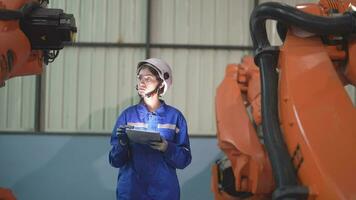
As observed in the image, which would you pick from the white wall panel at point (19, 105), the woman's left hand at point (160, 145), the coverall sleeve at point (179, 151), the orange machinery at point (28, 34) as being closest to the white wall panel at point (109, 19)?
the white wall panel at point (19, 105)

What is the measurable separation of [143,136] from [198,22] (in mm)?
2789

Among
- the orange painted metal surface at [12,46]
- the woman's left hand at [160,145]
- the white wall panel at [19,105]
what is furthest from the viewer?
the white wall panel at [19,105]

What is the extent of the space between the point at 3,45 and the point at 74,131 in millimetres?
3394

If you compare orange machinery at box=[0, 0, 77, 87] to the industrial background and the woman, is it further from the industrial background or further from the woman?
the industrial background

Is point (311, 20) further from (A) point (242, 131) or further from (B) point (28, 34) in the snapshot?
(B) point (28, 34)

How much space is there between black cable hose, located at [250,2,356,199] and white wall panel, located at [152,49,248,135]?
10.9 ft

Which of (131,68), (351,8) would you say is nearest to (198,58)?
(131,68)

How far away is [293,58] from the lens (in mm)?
1424

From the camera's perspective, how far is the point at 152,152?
268 cm

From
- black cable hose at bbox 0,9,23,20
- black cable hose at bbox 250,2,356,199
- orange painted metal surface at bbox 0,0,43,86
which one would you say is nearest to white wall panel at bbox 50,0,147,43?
orange painted metal surface at bbox 0,0,43,86

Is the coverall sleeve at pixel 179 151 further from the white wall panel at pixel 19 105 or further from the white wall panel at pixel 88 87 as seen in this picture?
the white wall panel at pixel 19 105

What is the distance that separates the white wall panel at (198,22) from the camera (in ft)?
16.0

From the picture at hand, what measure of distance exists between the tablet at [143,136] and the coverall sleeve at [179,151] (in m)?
0.15

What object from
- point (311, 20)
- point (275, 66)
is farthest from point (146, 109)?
point (311, 20)
